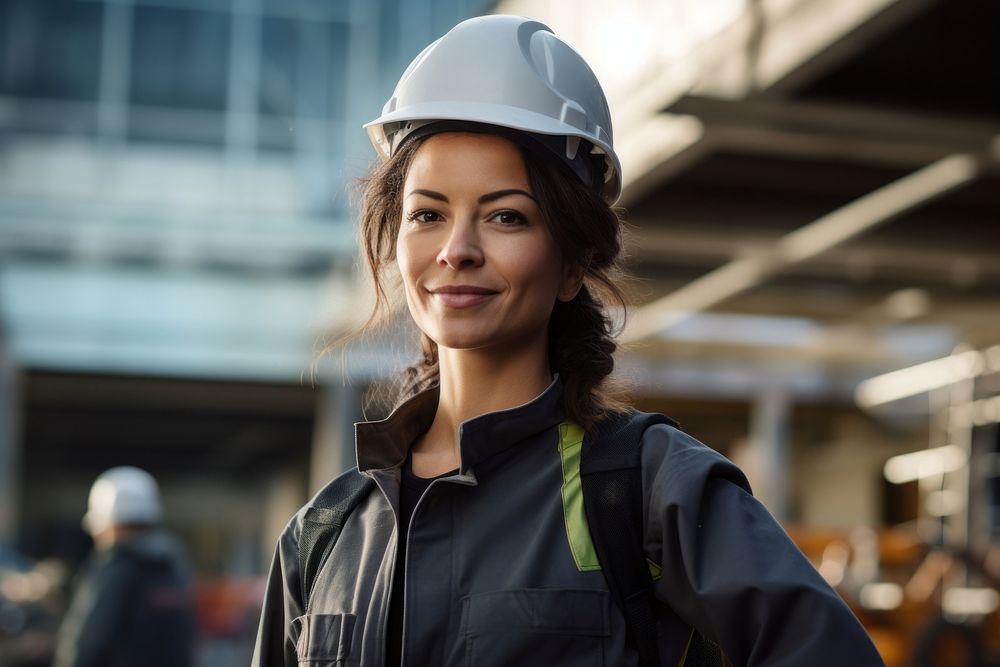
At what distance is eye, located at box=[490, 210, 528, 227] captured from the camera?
84.4 inches

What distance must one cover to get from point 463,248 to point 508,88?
0.25m

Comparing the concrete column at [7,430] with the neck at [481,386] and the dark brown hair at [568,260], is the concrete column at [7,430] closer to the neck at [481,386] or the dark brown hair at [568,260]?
the dark brown hair at [568,260]

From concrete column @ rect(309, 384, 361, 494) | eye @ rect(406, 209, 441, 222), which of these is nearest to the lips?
eye @ rect(406, 209, 441, 222)

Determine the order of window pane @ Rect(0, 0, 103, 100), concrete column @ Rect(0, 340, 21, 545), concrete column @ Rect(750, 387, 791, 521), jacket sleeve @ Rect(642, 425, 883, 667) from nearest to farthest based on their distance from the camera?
jacket sleeve @ Rect(642, 425, 883, 667) → concrete column @ Rect(750, 387, 791, 521) → concrete column @ Rect(0, 340, 21, 545) → window pane @ Rect(0, 0, 103, 100)

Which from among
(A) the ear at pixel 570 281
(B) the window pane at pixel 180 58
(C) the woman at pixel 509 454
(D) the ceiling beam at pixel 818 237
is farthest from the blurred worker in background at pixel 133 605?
(B) the window pane at pixel 180 58

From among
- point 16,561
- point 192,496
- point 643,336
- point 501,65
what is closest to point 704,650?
point 501,65

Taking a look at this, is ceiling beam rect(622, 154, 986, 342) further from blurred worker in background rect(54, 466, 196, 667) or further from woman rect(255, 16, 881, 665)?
woman rect(255, 16, 881, 665)

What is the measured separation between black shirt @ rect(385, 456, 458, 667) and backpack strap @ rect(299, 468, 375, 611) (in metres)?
0.07

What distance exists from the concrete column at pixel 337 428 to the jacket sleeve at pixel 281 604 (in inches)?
783

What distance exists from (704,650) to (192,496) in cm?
5172

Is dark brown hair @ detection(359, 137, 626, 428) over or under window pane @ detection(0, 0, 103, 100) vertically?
under

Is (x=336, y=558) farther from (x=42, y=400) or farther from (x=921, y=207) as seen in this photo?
(x=42, y=400)

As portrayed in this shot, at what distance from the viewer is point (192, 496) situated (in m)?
52.4

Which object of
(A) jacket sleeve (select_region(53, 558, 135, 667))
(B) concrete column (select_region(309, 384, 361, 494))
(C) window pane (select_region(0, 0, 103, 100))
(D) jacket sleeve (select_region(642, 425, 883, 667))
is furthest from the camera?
(C) window pane (select_region(0, 0, 103, 100))
